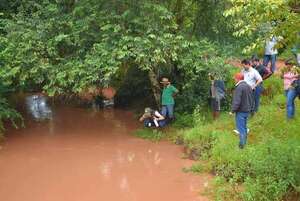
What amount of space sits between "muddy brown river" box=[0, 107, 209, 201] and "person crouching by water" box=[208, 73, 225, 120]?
179 centimetres

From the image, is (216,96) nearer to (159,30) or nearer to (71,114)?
(159,30)

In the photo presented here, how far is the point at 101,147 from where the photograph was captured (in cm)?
1454

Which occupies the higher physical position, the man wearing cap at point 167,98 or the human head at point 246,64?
the human head at point 246,64

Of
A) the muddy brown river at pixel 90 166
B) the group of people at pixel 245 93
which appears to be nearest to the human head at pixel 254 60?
the group of people at pixel 245 93

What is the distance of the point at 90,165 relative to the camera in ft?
42.4

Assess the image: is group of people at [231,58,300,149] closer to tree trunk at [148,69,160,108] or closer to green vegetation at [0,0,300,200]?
green vegetation at [0,0,300,200]

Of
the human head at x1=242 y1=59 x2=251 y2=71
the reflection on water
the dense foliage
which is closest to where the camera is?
the dense foliage

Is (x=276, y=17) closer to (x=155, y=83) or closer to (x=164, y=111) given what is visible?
(x=164, y=111)

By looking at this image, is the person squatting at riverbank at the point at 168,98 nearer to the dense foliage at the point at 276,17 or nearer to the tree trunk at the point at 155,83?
the tree trunk at the point at 155,83

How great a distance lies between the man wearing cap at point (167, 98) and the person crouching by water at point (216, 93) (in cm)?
111

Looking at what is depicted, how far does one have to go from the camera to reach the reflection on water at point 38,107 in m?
19.4

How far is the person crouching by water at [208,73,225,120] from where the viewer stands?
595 inches

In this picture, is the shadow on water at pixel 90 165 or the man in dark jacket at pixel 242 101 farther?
the man in dark jacket at pixel 242 101

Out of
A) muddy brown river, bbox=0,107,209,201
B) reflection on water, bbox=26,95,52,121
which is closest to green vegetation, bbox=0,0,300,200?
muddy brown river, bbox=0,107,209,201
